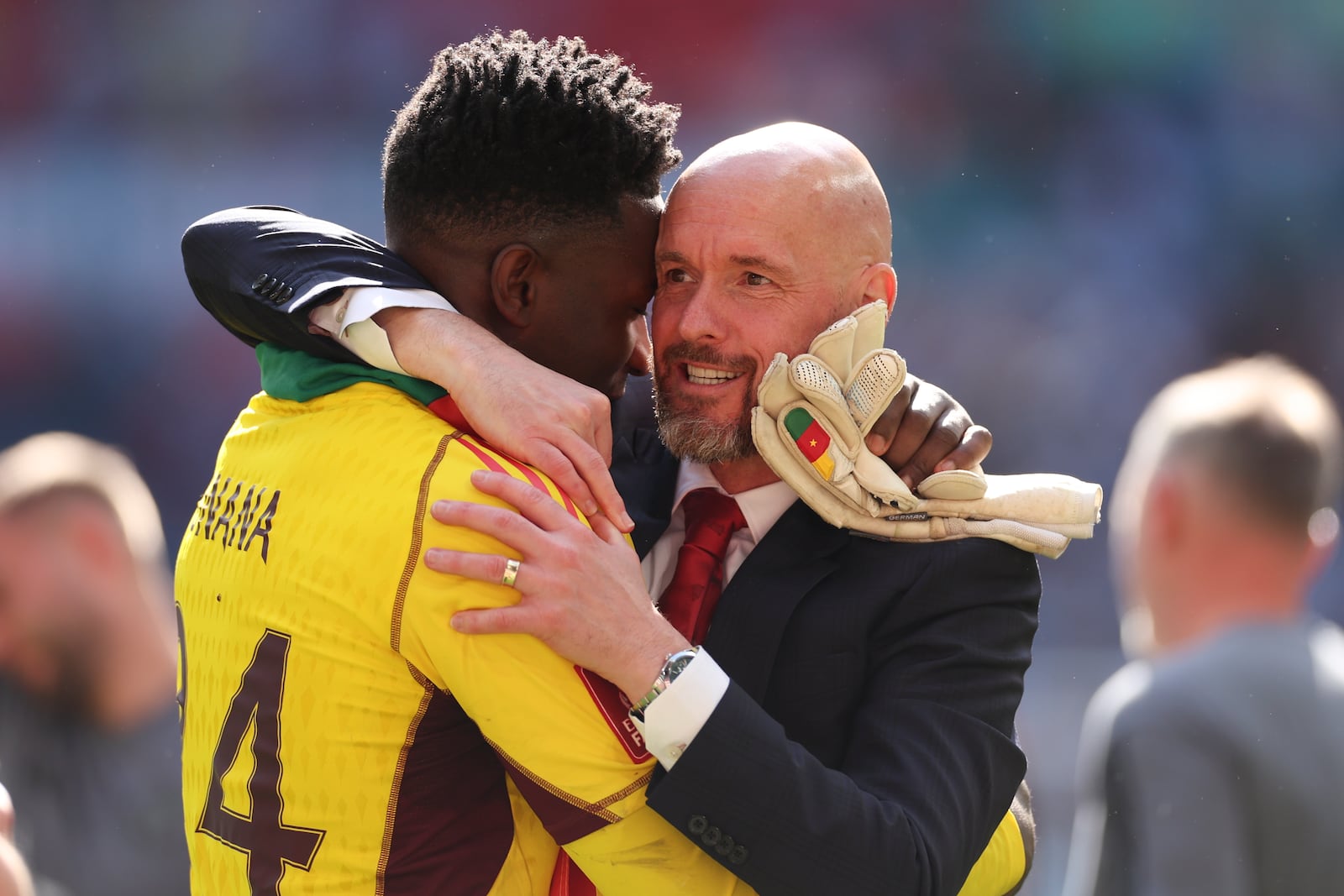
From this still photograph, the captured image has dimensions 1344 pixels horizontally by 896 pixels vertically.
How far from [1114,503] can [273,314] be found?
5.40 metres

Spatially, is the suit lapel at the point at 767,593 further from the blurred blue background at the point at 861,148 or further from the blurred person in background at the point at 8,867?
the blurred blue background at the point at 861,148

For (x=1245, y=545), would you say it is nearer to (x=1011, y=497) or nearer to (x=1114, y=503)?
(x=1011, y=497)

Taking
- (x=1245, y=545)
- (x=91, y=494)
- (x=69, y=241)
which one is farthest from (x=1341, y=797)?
(x=69, y=241)

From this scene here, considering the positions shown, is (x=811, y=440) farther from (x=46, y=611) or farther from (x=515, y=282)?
(x=46, y=611)

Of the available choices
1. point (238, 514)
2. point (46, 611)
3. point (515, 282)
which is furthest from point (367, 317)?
point (46, 611)

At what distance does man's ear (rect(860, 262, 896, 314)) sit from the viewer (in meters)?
2.33

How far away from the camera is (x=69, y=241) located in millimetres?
7188

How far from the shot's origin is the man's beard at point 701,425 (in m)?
2.20

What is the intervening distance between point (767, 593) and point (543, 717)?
56cm

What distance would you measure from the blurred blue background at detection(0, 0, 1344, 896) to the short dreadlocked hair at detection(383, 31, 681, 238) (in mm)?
5132

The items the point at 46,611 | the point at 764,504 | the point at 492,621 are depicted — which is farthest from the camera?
the point at 46,611

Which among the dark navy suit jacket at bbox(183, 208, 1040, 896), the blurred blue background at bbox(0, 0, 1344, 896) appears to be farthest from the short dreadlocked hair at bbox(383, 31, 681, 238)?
the blurred blue background at bbox(0, 0, 1344, 896)

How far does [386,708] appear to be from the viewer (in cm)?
158

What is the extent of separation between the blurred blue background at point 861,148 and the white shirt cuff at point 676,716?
17.8 feet
